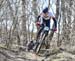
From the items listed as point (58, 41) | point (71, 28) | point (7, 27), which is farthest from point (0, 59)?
point (71, 28)

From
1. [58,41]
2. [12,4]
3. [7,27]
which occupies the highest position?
[12,4]

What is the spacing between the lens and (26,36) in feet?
45.8

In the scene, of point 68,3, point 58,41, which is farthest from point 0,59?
point 68,3

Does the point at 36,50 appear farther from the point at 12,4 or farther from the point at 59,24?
the point at 59,24

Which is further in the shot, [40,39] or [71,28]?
[71,28]

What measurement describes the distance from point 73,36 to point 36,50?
4111 millimetres

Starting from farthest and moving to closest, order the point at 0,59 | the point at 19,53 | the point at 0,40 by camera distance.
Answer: the point at 0,40 < the point at 19,53 < the point at 0,59

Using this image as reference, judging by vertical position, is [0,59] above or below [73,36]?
above

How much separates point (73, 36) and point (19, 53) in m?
4.86

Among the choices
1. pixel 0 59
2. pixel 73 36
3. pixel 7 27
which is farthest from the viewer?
pixel 73 36

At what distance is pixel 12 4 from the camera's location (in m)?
12.4

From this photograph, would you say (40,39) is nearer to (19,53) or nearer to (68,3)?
(19,53)

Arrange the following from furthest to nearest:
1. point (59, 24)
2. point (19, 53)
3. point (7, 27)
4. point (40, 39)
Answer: point (59, 24) → point (7, 27) → point (40, 39) → point (19, 53)

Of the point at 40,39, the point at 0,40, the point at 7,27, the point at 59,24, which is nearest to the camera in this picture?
the point at 40,39
